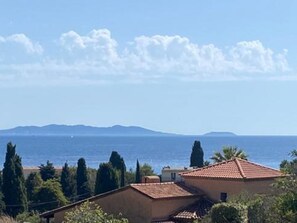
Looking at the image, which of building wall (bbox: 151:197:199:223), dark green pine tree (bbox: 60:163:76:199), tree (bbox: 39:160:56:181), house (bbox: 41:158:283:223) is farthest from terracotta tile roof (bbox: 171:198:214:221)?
tree (bbox: 39:160:56:181)

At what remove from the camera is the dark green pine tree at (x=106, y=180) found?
56031 mm

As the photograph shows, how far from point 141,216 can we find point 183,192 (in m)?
2.72

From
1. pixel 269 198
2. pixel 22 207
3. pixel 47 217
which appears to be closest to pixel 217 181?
pixel 47 217

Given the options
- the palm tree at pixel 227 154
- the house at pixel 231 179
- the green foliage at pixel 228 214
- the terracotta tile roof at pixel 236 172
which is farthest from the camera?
the palm tree at pixel 227 154

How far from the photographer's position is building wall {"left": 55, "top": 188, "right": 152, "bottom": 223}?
31.2 meters

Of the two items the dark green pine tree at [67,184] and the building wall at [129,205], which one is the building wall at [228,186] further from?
the dark green pine tree at [67,184]

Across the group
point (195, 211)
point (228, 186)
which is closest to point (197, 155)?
point (228, 186)

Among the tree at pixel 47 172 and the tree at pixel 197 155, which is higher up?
the tree at pixel 197 155

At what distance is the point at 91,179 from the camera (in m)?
72.0

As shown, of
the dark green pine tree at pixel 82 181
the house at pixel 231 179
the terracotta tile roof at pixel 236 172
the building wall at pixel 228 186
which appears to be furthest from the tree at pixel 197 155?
the building wall at pixel 228 186

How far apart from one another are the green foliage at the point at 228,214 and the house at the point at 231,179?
954 centimetres

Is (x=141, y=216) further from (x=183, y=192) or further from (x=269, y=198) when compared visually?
(x=269, y=198)

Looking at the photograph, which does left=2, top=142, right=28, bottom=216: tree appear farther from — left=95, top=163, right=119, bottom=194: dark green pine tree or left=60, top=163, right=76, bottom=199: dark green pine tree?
left=60, top=163, right=76, bottom=199: dark green pine tree

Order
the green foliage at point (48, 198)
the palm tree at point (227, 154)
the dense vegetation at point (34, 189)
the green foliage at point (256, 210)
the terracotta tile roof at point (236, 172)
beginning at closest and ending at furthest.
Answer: the green foliage at point (256, 210)
the terracotta tile roof at point (236, 172)
the palm tree at point (227, 154)
the dense vegetation at point (34, 189)
the green foliage at point (48, 198)
